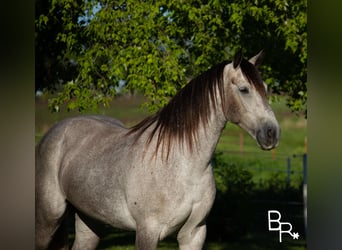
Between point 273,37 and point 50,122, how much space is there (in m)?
2.17

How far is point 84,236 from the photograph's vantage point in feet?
15.2

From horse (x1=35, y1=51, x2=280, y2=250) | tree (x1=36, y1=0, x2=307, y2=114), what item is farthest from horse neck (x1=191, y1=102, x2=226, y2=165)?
tree (x1=36, y1=0, x2=307, y2=114)

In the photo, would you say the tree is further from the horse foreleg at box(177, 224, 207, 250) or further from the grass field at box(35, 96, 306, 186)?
the horse foreleg at box(177, 224, 207, 250)

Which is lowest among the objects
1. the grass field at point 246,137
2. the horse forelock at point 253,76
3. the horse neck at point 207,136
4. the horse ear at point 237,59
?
the grass field at point 246,137

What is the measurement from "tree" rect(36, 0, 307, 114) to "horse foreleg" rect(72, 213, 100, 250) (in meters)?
1.30

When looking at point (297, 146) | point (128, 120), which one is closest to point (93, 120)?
point (128, 120)

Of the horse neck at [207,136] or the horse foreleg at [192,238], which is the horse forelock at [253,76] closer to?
the horse neck at [207,136]

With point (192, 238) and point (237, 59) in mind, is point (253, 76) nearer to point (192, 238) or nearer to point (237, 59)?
point (237, 59)

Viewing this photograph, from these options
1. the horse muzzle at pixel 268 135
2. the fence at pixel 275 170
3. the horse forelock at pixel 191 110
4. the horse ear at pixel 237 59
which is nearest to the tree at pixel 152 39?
the fence at pixel 275 170

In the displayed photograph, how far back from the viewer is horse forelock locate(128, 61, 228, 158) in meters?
3.80

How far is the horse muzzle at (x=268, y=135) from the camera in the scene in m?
3.70

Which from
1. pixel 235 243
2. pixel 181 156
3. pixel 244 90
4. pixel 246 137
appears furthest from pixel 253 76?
pixel 246 137

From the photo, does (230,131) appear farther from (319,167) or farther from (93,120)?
(93,120)

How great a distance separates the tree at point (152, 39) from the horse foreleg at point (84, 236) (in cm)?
130
